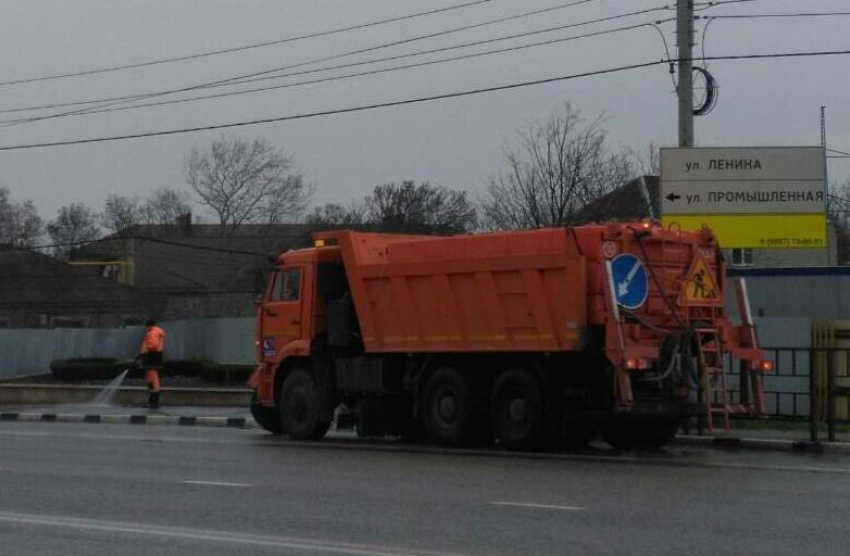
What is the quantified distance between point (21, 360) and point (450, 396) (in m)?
30.1

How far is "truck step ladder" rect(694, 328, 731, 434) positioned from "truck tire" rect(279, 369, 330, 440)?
6.06m

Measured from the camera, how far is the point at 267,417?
865 inches

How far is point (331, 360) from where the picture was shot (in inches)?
817

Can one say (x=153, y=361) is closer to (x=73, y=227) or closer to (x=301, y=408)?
(x=301, y=408)

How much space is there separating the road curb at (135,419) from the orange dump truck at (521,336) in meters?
4.03

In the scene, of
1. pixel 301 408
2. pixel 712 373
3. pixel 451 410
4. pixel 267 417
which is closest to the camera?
pixel 712 373

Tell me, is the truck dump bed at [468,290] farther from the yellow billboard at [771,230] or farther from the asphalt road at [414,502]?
the yellow billboard at [771,230]

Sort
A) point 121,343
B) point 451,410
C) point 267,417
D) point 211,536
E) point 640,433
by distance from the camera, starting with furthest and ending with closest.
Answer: point 121,343
point 267,417
point 451,410
point 640,433
point 211,536

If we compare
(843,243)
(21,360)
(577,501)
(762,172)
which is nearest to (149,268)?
(21,360)

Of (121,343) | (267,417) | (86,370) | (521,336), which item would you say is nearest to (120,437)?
(267,417)

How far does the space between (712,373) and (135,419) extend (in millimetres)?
12853

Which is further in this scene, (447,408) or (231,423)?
(231,423)

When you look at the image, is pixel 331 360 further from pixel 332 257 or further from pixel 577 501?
pixel 577 501

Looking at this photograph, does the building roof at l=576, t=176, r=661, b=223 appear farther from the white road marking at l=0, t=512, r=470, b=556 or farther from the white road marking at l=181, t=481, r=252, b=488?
the white road marking at l=0, t=512, r=470, b=556
